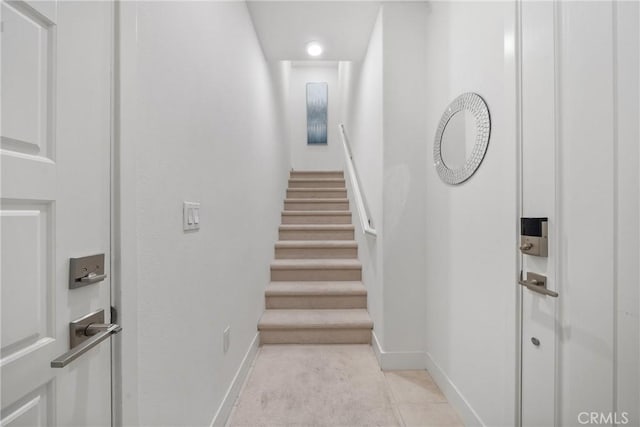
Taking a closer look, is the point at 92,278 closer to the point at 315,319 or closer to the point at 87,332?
the point at 87,332

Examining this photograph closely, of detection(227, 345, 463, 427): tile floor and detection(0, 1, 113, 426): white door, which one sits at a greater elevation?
detection(0, 1, 113, 426): white door

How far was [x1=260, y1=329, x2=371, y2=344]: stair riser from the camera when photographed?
7.61 feet

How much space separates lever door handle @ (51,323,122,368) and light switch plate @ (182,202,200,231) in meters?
0.49

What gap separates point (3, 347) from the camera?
0.48 meters

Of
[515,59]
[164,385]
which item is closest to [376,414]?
[164,385]

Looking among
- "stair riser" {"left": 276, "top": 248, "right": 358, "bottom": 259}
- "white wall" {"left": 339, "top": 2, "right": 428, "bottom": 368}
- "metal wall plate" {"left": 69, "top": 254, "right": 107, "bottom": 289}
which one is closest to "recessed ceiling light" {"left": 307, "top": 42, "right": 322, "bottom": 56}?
"white wall" {"left": 339, "top": 2, "right": 428, "bottom": 368}

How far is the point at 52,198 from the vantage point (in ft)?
1.86

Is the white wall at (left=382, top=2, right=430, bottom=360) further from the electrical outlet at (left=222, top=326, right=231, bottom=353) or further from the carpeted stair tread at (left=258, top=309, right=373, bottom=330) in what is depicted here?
the electrical outlet at (left=222, top=326, right=231, bottom=353)

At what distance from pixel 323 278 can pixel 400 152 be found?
5.06 ft

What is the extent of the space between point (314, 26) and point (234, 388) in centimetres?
271

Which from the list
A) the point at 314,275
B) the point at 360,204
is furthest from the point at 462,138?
the point at 314,275

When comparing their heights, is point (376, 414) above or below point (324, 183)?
below

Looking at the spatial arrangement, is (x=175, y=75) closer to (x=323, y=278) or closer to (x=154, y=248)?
(x=154, y=248)

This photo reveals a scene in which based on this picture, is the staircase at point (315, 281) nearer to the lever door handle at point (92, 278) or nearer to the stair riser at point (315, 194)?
the stair riser at point (315, 194)
